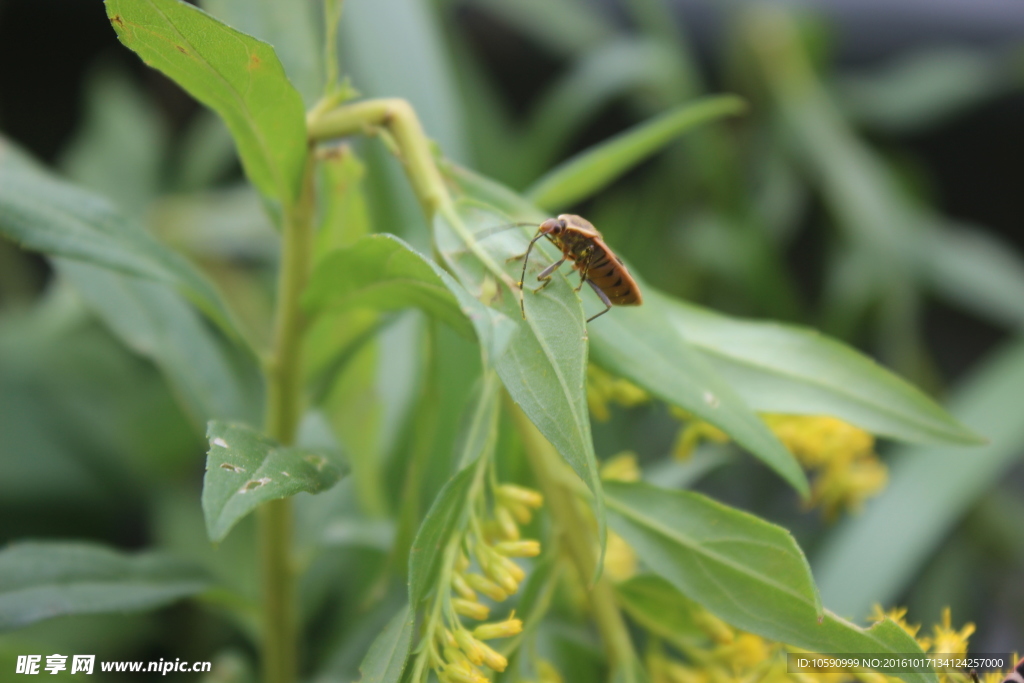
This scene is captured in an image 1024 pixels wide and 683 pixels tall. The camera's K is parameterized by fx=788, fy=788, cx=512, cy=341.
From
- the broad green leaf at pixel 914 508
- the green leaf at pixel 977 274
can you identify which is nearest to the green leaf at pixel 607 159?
the broad green leaf at pixel 914 508

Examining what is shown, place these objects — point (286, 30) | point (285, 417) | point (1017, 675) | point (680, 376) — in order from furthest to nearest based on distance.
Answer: point (286, 30) < point (285, 417) < point (680, 376) < point (1017, 675)

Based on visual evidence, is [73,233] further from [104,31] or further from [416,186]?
[104,31]

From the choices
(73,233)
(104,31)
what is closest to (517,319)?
(73,233)

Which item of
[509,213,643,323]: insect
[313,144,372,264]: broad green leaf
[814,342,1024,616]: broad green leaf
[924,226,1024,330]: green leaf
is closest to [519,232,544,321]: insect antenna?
[509,213,643,323]: insect

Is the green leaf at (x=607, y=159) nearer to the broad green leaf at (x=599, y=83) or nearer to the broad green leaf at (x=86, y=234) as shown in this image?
the broad green leaf at (x=86, y=234)

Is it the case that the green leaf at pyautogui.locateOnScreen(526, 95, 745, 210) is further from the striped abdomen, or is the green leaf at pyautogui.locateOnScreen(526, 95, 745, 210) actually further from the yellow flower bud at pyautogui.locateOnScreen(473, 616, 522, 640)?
the yellow flower bud at pyautogui.locateOnScreen(473, 616, 522, 640)

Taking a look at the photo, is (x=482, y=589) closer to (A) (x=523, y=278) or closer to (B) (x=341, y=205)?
(A) (x=523, y=278)

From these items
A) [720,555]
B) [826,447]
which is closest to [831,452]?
[826,447]
